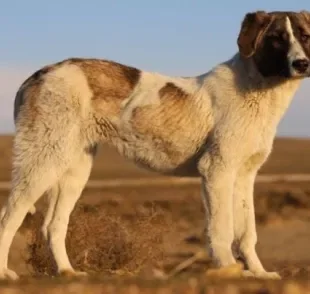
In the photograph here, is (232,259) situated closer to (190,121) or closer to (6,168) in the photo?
(190,121)

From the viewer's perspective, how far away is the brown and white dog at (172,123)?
1053cm

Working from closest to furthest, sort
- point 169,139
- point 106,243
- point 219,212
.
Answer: point 219,212
point 169,139
point 106,243

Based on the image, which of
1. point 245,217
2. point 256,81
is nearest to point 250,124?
point 256,81

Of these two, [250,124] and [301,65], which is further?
[250,124]

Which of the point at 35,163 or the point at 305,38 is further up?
the point at 305,38

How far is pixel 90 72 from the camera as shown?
36.2ft

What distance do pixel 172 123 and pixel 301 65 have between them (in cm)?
141

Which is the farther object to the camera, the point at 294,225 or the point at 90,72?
the point at 294,225

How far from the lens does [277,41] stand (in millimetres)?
10750

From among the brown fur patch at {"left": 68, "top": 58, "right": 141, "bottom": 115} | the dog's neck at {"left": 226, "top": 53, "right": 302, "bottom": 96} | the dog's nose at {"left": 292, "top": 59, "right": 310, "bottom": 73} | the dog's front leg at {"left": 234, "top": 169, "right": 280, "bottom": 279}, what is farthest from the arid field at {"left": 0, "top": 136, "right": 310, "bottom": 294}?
the dog's nose at {"left": 292, "top": 59, "right": 310, "bottom": 73}

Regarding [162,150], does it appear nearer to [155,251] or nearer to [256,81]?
[256,81]

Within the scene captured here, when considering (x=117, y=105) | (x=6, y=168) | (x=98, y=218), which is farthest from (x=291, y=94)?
(x=6, y=168)

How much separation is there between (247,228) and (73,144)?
1856 millimetres

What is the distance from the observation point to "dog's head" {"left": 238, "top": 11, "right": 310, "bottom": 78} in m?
10.6
